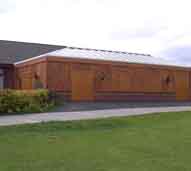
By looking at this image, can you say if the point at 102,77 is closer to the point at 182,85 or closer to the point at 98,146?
the point at 182,85

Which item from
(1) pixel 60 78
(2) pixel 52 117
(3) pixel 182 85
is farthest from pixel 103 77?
(2) pixel 52 117

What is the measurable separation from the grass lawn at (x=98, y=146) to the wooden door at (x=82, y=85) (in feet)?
23.1

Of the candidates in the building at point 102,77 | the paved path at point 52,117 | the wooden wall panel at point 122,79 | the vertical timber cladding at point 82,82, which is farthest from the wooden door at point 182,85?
the paved path at point 52,117

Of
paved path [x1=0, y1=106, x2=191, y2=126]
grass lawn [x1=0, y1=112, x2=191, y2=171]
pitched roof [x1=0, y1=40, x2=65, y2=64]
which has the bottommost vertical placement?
grass lawn [x1=0, y1=112, x2=191, y2=171]

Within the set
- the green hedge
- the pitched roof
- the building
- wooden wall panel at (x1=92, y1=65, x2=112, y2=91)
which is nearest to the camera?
the green hedge

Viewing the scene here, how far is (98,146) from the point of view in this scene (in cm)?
926

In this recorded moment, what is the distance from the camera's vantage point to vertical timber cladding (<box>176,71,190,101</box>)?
25.5 metres

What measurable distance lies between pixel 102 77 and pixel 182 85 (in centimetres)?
672

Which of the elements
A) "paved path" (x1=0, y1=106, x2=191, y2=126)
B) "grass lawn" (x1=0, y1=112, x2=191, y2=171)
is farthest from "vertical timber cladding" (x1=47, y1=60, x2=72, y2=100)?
"grass lawn" (x1=0, y1=112, x2=191, y2=171)

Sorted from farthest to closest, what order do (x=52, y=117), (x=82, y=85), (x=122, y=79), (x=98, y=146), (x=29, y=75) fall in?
(x=29, y=75) < (x=122, y=79) < (x=82, y=85) < (x=52, y=117) < (x=98, y=146)

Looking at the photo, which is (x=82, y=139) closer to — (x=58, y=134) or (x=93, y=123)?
(x=58, y=134)

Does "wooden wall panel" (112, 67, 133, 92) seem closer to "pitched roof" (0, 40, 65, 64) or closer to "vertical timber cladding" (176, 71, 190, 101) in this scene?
"vertical timber cladding" (176, 71, 190, 101)

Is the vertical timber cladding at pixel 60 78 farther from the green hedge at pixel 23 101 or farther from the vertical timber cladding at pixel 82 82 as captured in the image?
the green hedge at pixel 23 101

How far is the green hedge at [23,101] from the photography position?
1764 cm
